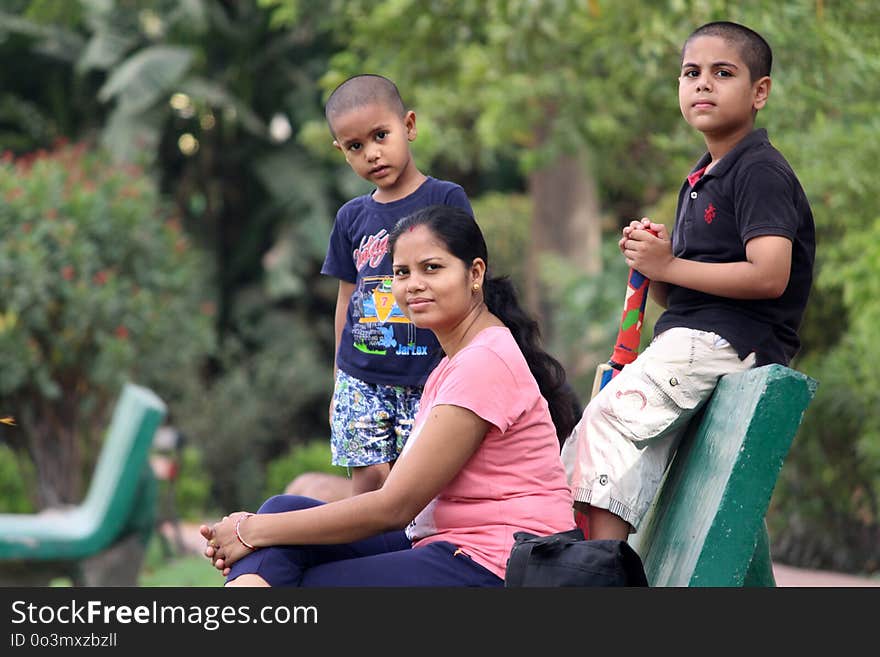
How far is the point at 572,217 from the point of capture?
12.1 metres

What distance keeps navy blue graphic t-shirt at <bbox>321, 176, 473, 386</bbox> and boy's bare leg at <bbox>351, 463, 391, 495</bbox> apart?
9.9 inches

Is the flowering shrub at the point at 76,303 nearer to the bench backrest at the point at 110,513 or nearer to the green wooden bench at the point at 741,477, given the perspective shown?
the bench backrest at the point at 110,513

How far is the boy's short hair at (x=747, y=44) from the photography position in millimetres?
2887

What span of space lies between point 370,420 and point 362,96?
0.89 m

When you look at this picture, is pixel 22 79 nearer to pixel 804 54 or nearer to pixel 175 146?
pixel 175 146

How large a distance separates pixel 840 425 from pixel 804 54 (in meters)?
2.55

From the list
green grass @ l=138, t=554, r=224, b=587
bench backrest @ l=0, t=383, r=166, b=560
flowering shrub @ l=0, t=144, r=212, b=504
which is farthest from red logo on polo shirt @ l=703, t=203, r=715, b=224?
flowering shrub @ l=0, t=144, r=212, b=504

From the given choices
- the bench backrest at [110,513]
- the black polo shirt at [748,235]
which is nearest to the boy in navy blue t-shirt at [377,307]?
the black polo shirt at [748,235]

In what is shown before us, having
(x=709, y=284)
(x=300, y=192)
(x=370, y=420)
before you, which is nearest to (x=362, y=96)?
(x=370, y=420)

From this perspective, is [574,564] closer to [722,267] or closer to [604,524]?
[604,524]

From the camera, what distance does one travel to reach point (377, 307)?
3490 mm

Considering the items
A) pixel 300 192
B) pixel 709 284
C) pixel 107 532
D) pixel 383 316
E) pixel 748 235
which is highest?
pixel 300 192

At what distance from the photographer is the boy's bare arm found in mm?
2727

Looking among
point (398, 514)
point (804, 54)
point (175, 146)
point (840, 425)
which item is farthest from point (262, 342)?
point (398, 514)
